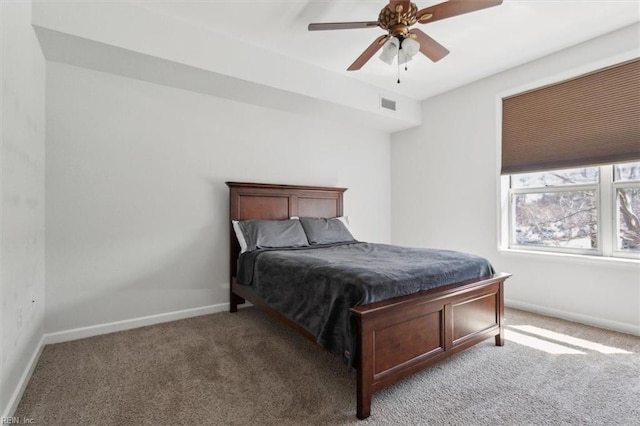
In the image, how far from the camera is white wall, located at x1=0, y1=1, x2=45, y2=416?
5.14 feet

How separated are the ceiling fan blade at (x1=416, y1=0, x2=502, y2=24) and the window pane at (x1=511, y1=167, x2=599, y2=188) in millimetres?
2187

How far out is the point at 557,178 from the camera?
3236 millimetres

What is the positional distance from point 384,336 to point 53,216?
2.80 m

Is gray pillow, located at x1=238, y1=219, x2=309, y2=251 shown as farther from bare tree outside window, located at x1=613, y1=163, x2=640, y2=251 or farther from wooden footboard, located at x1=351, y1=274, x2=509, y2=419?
bare tree outside window, located at x1=613, y1=163, x2=640, y2=251

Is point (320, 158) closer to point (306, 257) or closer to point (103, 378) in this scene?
point (306, 257)

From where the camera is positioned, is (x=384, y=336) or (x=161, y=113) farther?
(x=161, y=113)

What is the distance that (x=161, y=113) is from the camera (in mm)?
3014

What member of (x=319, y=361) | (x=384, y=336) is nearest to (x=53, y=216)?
(x=319, y=361)

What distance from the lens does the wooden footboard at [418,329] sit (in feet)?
5.17

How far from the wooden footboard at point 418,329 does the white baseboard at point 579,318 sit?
118cm

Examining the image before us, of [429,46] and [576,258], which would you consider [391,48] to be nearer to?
[429,46]

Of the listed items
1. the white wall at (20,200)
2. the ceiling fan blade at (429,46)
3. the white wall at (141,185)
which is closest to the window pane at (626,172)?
the ceiling fan blade at (429,46)

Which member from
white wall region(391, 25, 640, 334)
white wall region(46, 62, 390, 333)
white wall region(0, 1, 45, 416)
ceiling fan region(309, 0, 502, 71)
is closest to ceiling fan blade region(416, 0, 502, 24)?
ceiling fan region(309, 0, 502, 71)

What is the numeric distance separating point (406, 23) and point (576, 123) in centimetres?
221
